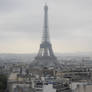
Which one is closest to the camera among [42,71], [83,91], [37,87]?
[83,91]

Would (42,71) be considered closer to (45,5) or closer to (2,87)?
(2,87)

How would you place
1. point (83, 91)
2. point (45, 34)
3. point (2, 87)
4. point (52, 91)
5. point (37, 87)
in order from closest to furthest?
point (83, 91) < point (52, 91) < point (37, 87) < point (2, 87) < point (45, 34)

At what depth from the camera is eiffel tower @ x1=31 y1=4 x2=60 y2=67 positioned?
197 feet

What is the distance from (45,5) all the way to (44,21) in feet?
11.3

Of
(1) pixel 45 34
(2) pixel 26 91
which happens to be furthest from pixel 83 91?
(1) pixel 45 34

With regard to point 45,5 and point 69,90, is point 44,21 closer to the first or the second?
point 45,5

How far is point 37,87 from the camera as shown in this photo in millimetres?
21922

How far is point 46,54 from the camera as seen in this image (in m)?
62.1

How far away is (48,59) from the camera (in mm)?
61906

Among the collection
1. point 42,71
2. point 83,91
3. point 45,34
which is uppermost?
point 45,34

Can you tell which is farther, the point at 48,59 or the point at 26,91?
the point at 48,59

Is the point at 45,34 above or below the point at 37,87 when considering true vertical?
above

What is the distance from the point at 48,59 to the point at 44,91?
43.1 m

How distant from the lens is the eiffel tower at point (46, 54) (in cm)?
6016
